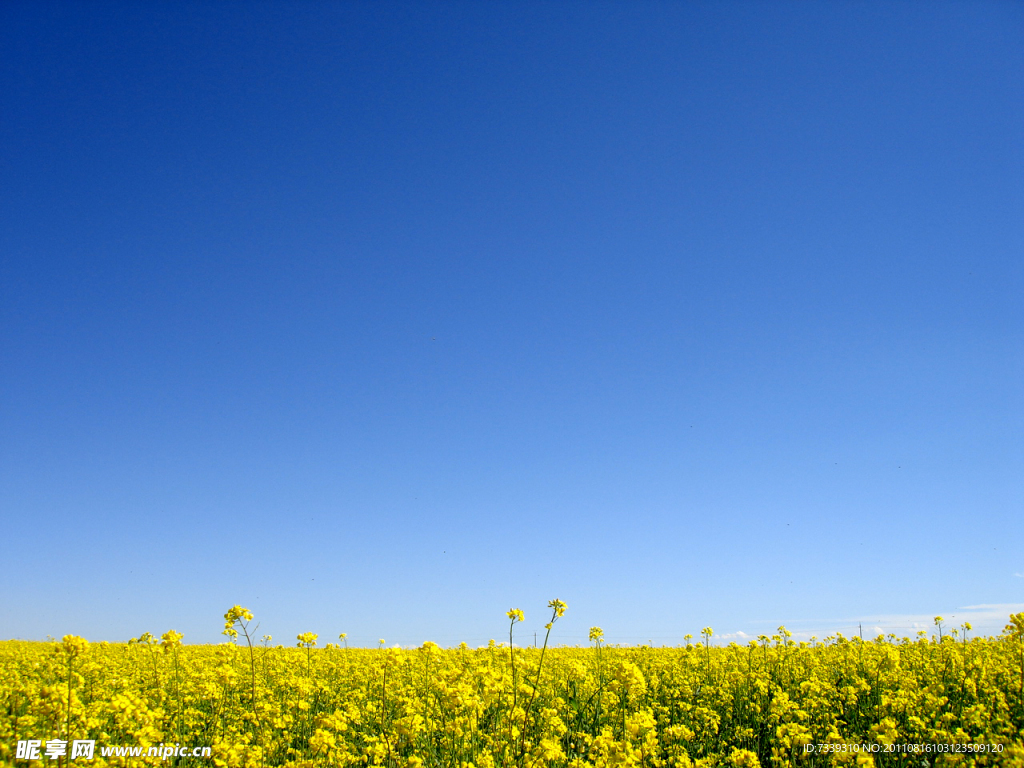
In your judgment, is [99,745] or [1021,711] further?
[1021,711]

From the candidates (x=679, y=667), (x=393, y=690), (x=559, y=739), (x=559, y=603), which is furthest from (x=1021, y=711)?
(x=393, y=690)

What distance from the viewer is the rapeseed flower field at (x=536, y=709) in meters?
5.46

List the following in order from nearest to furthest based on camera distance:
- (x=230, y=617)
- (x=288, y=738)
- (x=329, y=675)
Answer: (x=230, y=617)
(x=288, y=738)
(x=329, y=675)

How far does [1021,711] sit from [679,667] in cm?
571

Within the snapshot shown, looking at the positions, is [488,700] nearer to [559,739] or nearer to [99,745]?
[559,739]

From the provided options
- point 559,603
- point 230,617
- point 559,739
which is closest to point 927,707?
point 559,739

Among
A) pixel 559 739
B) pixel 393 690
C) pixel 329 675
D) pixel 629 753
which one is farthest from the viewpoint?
pixel 329 675

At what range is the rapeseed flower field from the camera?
5.46 meters

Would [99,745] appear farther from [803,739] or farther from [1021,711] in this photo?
[1021,711]

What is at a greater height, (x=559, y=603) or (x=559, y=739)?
(x=559, y=603)

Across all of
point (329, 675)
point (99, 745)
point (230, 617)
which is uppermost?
point (230, 617)

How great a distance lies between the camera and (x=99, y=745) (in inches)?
226

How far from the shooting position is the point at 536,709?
311 inches

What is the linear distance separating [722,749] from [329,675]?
25.2 ft
